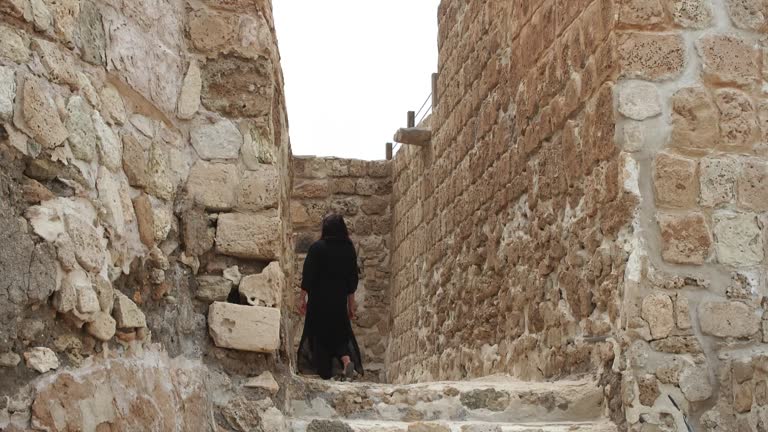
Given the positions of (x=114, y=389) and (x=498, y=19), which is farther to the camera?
(x=498, y=19)

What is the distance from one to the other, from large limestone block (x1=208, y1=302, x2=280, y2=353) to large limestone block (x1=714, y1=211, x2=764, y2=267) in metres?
1.77

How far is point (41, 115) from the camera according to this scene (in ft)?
7.70

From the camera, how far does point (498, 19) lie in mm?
5941

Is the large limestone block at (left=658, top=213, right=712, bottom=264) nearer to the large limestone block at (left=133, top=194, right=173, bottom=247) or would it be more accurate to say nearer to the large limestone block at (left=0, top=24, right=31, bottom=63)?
the large limestone block at (left=133, top=194, right=173, bottom=247)

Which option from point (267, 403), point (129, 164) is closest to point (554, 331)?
point (267, 403)

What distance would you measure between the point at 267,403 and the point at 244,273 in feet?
1.51

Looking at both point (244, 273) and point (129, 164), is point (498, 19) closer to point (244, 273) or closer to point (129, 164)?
point (244, 273)

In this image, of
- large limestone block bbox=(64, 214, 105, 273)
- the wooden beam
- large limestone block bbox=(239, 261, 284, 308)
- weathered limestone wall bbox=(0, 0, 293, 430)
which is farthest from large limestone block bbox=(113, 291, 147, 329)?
the wooden beam

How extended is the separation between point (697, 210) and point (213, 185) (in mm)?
1885

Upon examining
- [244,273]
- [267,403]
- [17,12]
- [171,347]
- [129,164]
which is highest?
[17,12]

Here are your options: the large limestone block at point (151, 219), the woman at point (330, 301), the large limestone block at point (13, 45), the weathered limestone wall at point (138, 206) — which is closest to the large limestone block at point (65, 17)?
the weathered limestone wall at point (138, 206)

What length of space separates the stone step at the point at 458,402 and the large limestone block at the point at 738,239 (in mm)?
756

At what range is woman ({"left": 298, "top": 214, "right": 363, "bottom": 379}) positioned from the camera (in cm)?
549

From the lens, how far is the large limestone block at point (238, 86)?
3439mm
